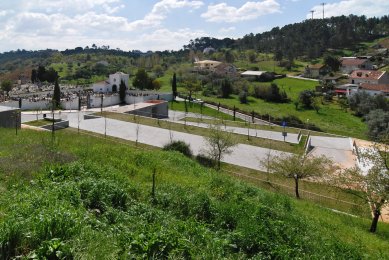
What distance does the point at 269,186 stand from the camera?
2328 cm

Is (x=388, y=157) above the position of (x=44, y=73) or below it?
below

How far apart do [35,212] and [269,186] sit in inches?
719

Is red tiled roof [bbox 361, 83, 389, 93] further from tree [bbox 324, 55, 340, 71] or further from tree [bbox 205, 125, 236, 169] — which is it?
tree [bbox 205, 125, 236, 169]

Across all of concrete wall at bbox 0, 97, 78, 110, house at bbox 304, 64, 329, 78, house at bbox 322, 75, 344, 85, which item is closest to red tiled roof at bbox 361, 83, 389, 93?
house at bbox 322, 75, 344, 85

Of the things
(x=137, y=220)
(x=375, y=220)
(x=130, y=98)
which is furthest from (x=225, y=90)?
(x=137, y=220)

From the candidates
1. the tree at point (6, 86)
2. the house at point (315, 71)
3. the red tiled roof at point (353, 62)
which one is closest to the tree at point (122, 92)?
the tree at point (6, 86)

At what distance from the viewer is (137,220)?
8406 mm

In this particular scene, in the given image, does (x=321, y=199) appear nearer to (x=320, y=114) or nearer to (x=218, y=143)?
(x=218, y=143)

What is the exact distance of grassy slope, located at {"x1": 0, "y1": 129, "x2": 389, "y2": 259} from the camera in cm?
615

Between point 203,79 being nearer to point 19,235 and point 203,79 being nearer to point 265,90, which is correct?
point 265,90

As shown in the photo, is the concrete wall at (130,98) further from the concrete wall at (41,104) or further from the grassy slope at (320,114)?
the grassy slope at (320,114)

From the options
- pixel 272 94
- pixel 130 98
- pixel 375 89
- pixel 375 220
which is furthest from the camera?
pixel 272 94

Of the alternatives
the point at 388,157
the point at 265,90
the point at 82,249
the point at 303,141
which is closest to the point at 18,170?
the point at 82,249

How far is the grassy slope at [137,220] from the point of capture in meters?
6.15
